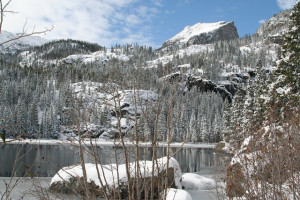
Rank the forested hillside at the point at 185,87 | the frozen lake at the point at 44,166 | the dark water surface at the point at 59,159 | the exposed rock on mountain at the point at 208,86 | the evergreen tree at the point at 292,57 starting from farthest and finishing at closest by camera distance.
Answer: the exposed rock on mountain at the point at 208,86
the forested hillside at the point at 185,87
the evergreen tree at the point at 292,57
the frozen lake at the point at 44,166
the dark water surface at the point at 59,159

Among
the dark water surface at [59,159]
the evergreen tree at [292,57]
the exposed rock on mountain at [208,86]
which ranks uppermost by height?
the exposed rock on mountain at [208,86]

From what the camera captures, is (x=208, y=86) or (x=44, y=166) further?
(x=208, y=86)

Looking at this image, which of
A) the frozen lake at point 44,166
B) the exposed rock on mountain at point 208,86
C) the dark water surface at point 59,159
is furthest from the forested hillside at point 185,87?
the frozen lake at point 44,166

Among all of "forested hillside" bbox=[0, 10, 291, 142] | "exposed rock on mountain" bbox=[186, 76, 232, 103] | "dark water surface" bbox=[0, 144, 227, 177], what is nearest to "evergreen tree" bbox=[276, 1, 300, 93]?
"forested hillside" bbox=[0, 10, 291, 142]

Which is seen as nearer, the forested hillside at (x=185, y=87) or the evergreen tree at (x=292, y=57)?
the evergreen tree at (x=292, y=57)

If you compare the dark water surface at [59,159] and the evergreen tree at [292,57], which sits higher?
the evergreen tree at [292,57]

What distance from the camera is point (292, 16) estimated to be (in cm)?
1525

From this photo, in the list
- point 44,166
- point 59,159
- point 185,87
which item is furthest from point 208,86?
point 44,166

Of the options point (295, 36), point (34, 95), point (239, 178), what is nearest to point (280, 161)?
point (239, 178)

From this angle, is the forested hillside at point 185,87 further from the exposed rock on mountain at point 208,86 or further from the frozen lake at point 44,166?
the frozen lake at point 44,166

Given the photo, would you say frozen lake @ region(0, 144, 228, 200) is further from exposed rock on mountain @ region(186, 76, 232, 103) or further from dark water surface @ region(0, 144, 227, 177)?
exposed rock on mountain @ region(186, 76, 232, 103)

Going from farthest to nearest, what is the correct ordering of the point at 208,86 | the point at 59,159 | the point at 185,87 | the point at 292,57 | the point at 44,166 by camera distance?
the point at 208,86
the point at 185,87
the point at 59,159
the point at 44,166
the point at 292,57

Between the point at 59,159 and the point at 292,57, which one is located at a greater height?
the point at 292,57

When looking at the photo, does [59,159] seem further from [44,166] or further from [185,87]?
[185,87]
